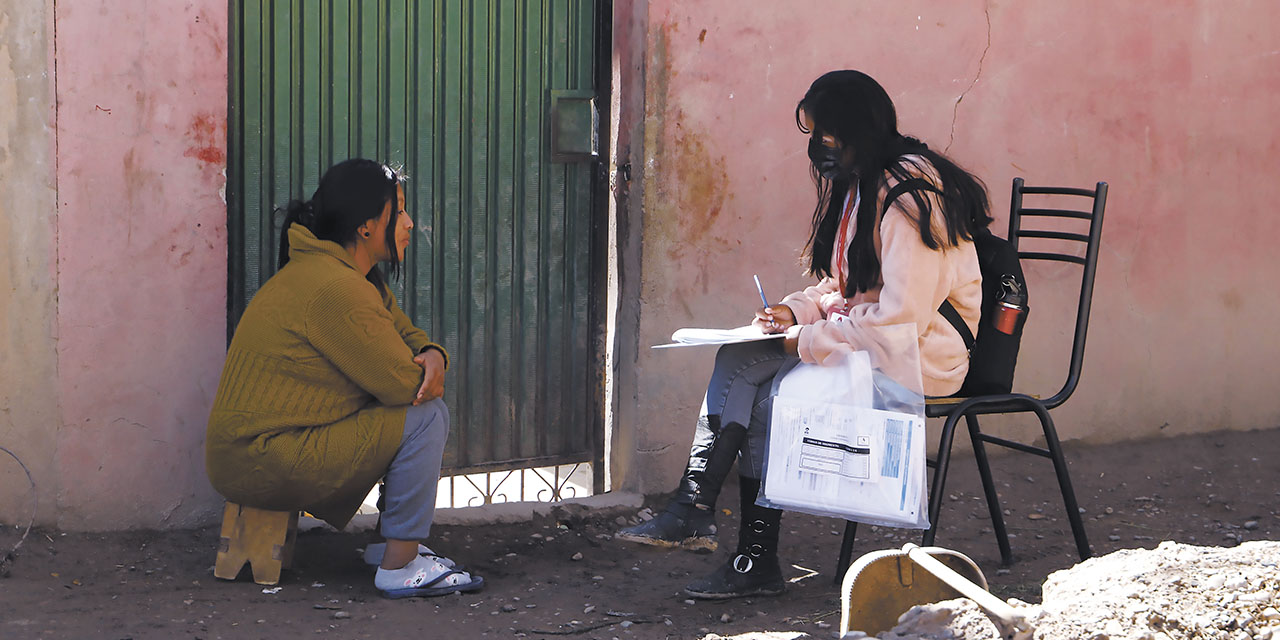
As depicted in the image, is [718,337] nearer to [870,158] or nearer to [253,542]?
[870,158]

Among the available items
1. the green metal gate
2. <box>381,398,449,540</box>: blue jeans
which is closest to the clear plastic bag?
<box>381,398,449,540</box>: blue jeans

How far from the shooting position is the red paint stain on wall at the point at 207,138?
3.53 m

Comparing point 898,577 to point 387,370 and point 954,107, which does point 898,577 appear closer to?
point 387,370

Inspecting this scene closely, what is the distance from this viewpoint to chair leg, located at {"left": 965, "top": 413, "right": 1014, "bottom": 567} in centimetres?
346

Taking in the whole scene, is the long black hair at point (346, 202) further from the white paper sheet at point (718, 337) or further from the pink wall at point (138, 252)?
the white paper sheet at point (718, 337)

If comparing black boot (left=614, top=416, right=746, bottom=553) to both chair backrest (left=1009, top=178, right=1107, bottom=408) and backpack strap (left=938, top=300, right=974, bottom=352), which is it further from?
chair backrest (left=1009, top=178, right=1107, bottom=408)

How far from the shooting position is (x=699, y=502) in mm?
3178

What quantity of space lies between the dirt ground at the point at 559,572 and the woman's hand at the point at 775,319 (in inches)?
26.5

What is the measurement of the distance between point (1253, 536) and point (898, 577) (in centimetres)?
237

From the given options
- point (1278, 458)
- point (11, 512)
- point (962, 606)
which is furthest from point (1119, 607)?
point (1278, 458)

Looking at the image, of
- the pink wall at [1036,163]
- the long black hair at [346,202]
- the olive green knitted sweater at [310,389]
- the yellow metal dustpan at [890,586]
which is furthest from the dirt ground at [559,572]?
the long black hair at [346,202]

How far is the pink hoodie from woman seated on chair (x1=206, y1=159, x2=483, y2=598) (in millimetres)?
1049

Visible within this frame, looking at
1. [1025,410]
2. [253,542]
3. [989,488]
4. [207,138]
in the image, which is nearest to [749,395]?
[1025,410]

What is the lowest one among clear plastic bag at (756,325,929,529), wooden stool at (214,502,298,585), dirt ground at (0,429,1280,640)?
dirt ground at (0,429,1280,640)
